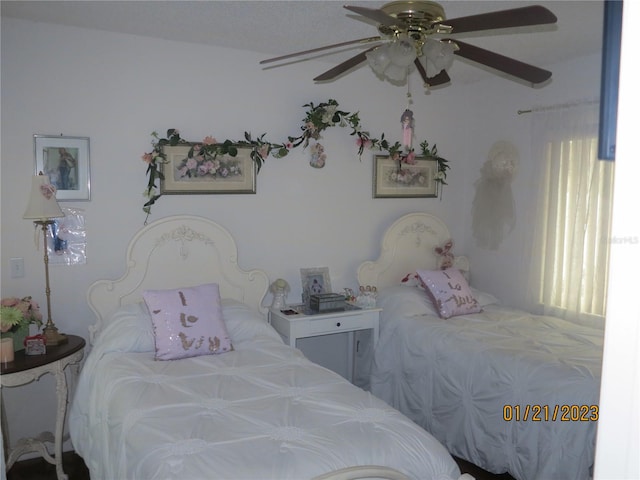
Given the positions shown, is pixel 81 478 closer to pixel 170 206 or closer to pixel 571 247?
pixel 170 206

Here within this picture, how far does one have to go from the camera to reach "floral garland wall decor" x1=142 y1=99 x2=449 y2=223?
3246mm

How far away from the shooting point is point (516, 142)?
4.05m

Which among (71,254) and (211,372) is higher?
(71,254)

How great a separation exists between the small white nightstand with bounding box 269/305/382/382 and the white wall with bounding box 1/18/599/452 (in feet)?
0.98

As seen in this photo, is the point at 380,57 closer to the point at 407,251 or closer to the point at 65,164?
the point at 65,164

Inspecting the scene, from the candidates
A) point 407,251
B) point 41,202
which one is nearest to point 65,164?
point 41,202

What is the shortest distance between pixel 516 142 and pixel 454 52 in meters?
2.27

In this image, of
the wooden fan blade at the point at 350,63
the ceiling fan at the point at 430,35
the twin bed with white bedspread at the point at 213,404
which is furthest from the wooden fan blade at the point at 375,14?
the twin bed with white bedspread at the point at 213,404

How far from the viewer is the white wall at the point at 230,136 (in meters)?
2.95

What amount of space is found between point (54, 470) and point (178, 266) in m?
1.33

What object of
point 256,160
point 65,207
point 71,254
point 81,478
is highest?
point 256,160

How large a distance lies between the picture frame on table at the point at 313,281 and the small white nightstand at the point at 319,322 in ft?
0.38

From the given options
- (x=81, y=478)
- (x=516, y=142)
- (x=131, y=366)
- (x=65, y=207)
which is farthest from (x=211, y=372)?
(x=516, y=142)

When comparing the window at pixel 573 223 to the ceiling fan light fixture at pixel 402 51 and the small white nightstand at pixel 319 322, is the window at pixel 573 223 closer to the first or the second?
the small white nightstand at pixel 319 322
